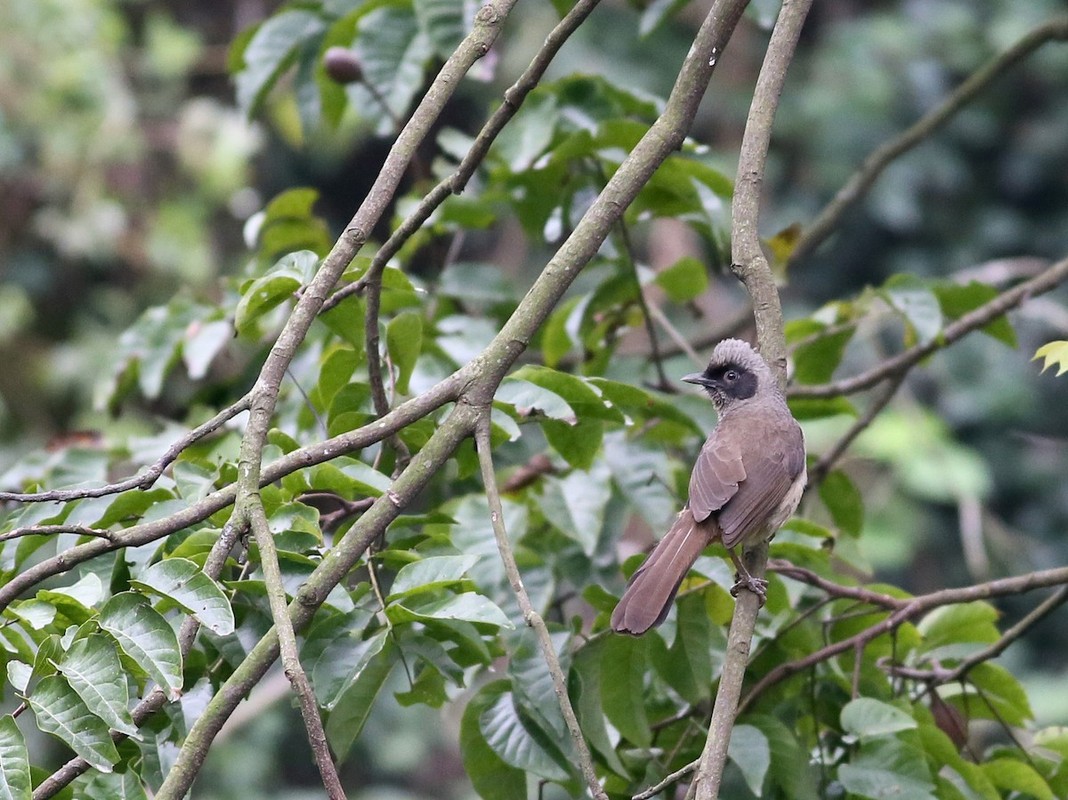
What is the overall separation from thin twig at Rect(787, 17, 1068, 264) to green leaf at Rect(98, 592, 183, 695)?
277cm

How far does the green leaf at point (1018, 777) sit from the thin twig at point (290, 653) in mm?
1641

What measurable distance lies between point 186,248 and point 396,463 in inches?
268

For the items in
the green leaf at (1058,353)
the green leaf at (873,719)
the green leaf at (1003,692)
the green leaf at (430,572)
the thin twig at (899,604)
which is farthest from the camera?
the green leaf at (1003,692)

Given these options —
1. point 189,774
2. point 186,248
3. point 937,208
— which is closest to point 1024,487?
point 937,208

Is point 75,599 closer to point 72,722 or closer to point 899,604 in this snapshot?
point 72,722

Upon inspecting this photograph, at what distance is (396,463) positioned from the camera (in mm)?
2771

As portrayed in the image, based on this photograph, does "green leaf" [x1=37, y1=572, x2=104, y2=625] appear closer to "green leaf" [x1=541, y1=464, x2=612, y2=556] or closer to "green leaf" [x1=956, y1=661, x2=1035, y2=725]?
"green leaf" [x1=541, y1=464, x2=612, y2=556]

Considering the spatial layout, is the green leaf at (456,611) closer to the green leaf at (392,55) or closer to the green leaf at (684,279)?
the green leaf at (684,279)

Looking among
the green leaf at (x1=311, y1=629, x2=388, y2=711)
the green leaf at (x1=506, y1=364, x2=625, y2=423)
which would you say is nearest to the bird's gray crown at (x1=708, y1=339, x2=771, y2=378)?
the green leaf at (x1=506, y1=364, x2=625, y2=423)

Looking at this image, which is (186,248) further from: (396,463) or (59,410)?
(396,463)

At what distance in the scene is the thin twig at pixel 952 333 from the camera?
12.3 ft

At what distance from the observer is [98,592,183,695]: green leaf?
6.53 ft

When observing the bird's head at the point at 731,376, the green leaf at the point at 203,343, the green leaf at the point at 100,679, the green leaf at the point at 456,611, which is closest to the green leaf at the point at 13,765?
the green leaf at the point at 100,679

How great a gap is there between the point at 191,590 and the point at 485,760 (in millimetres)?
906
